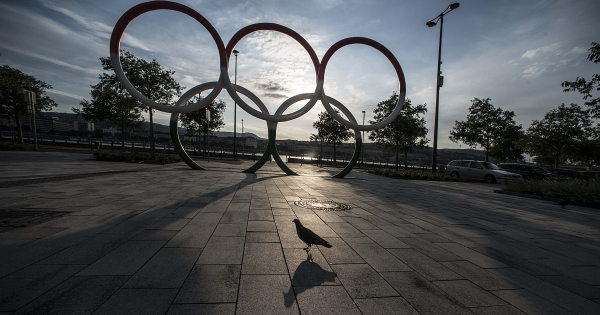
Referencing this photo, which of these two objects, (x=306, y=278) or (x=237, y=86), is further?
(x=237, y=86)

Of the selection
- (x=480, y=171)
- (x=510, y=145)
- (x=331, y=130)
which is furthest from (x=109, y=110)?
(x=510, y=145)

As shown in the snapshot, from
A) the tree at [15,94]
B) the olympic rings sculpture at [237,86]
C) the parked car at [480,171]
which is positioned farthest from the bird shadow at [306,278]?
the tree at [15,94]

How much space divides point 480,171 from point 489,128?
49.5ft

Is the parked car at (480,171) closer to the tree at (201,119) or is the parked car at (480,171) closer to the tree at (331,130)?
the tree at (331,130)

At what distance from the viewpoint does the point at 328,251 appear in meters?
3.88

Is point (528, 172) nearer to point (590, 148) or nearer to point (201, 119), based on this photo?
point (590, 148)

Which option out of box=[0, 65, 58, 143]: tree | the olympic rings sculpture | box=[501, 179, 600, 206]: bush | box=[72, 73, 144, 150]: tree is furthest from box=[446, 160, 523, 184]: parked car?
box=[0, 65, 58, 143]: tree

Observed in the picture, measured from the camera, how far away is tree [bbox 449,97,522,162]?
29516 mm

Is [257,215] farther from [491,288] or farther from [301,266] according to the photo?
[491,288]

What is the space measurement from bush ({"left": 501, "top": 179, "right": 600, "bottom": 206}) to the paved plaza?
471cm

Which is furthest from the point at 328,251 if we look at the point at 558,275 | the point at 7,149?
the point at 7,149

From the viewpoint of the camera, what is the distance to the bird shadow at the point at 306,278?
261 centimetres

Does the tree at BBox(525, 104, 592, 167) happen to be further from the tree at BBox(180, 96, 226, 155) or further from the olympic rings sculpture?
the tree at BBox(180, 96, 226, 155)

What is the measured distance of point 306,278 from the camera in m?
2.97
